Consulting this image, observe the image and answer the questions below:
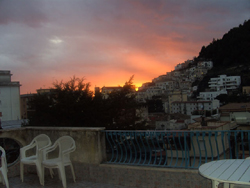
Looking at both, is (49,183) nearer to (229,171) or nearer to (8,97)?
(229,171)

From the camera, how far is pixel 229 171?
7.77ft

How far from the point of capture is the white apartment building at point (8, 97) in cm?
3662

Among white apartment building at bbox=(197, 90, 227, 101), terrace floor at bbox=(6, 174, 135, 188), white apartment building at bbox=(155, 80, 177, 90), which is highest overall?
white apartment building at bbox=(155, 80, 177, 90)

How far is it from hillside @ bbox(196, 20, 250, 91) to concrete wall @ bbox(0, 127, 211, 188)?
312ft

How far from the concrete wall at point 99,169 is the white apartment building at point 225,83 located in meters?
96.0

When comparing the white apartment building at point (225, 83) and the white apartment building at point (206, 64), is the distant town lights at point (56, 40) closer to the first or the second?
the white apartment building at point (225, 83)

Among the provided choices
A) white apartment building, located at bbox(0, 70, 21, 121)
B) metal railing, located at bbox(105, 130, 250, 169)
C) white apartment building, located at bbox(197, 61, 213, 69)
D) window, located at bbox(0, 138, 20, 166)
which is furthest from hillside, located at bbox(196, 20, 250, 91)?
window, located at bbox(0, 138, 20, 166)

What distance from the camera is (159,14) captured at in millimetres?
22156

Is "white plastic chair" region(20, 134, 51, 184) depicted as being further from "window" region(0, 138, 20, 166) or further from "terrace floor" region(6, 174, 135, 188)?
"window" region(0, 138, 20, 166)

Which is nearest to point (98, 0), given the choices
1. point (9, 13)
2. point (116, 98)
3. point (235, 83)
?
point (9, 13)

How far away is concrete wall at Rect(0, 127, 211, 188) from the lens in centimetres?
381

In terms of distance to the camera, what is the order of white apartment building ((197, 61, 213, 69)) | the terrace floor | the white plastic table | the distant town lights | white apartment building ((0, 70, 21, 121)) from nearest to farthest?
the white plastic table, the terrace floor, the distant town lights, white apartment building ((0, 70, 21, 121)), white apartment building ((197, 61, 213, 69))

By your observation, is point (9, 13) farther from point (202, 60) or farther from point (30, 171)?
point (202, 60)

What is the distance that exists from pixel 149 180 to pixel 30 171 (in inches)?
113
